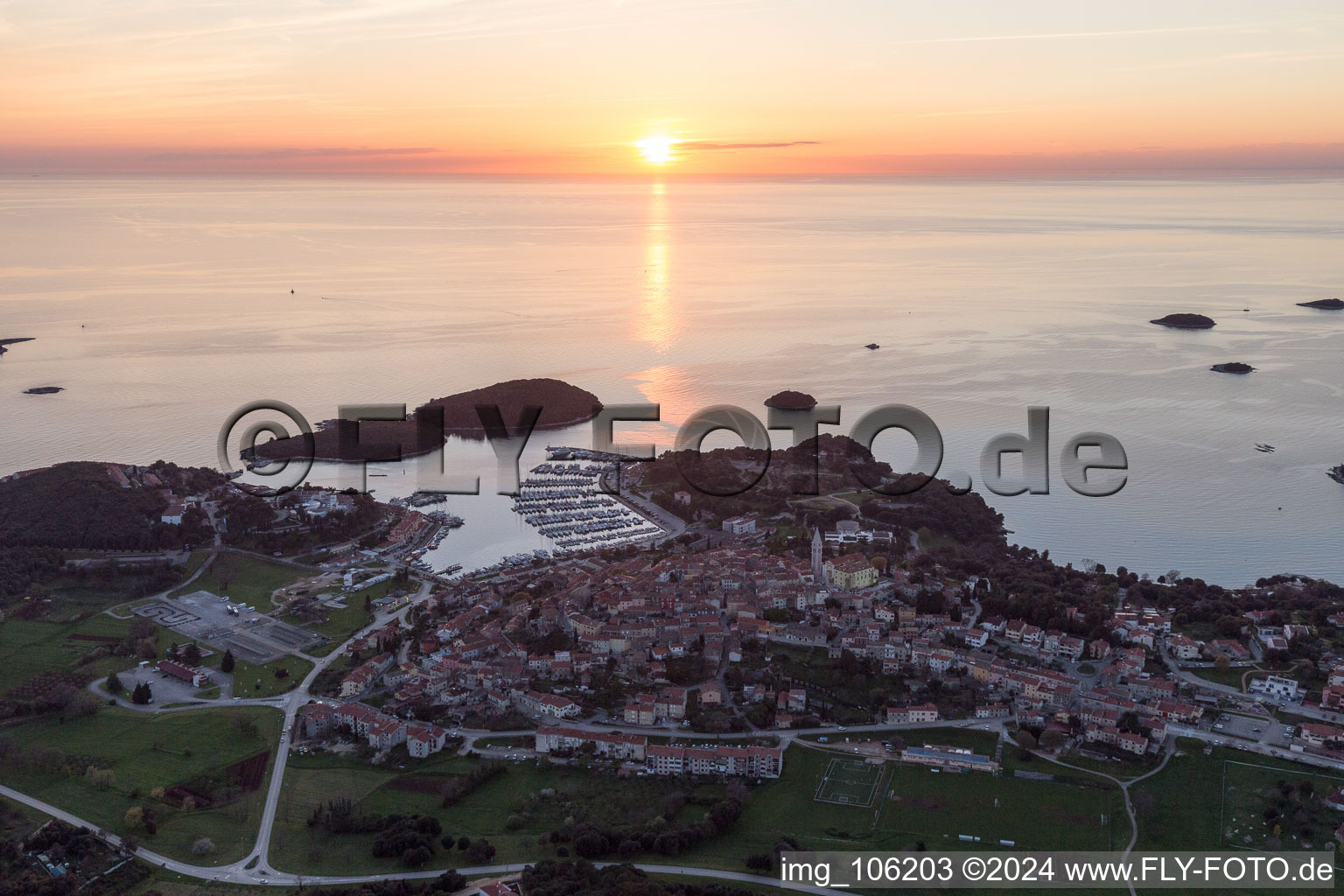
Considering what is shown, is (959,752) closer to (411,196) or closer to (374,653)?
(374,653)

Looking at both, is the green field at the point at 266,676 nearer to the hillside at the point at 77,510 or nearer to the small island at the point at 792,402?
the hillside at the point at 77,510

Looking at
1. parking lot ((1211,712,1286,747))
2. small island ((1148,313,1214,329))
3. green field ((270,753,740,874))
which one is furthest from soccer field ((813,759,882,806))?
small island ((1148,313,1214,329))

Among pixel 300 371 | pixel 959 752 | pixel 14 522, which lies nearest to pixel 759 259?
pixel 300 371

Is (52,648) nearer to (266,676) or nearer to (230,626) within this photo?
(230,626)

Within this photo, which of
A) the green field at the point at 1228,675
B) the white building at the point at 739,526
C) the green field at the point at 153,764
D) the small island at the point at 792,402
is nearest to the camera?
the green field at the point at 153,764

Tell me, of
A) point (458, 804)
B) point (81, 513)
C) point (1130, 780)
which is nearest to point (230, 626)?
point (81, 513)

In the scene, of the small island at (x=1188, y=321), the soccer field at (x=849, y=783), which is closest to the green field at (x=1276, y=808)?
the soccer field at (x=849, y=783)
